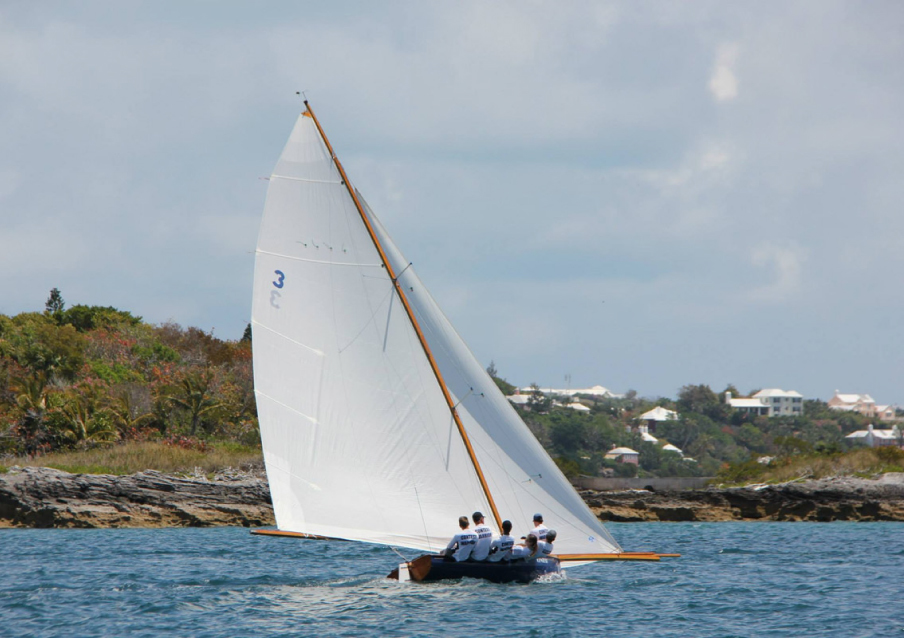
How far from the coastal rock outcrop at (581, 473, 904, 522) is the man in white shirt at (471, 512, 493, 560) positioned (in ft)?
118

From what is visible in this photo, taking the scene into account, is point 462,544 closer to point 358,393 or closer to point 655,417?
point 358,393

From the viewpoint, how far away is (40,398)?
174 feet

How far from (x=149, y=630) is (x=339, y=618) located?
11.6 ft

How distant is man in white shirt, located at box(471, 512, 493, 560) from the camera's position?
70.3ft

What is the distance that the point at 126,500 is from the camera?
46656 mm

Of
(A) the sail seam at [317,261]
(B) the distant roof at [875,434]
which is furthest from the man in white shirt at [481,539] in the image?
(B) the distant roof at [875,434]

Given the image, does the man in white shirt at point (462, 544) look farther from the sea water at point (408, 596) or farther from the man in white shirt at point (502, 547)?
the sea water at point (408, 596)

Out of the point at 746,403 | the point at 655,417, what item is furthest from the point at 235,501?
the point at 746,403

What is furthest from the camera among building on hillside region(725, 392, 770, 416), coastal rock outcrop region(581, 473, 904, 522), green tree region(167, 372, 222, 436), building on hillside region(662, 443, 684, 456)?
building on hillside region(725, 392, 770, 416)

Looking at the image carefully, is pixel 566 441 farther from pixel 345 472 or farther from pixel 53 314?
pixel 345 472

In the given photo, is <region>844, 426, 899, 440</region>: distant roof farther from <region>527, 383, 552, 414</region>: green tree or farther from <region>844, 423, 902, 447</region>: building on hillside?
<region>527, 383, 552, 414</region>: green tree

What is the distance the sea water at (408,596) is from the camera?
19406 mm

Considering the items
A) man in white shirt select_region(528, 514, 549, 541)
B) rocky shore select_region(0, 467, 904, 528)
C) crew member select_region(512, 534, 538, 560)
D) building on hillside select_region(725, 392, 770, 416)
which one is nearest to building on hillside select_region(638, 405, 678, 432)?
building on hillside select_region(725, 392, 770, 416)

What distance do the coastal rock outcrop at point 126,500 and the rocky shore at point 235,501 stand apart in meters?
0.04
